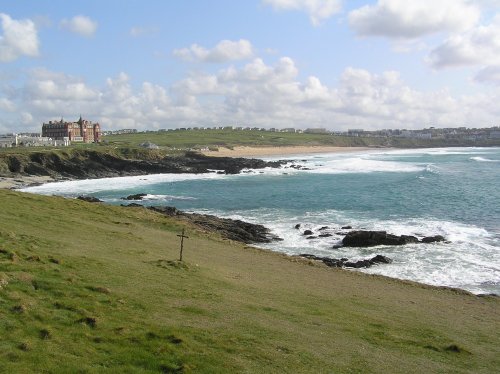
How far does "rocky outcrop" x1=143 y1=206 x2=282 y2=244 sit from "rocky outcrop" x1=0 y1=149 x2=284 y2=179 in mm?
59367

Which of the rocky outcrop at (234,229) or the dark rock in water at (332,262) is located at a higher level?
the rocky outcrop at (234,229)

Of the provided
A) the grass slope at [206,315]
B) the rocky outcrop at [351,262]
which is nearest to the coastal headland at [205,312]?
the grass slope at [206,315]

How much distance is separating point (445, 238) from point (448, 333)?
78.7 ft

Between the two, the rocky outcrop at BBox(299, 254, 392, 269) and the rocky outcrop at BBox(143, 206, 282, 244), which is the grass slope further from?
the rocky outcrop at BBox(143, 206, 282, 244)

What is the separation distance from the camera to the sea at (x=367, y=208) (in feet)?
109

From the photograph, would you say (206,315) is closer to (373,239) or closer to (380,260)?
(380,260)

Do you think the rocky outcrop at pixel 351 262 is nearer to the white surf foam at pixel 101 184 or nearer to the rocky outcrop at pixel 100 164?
the white surf foam at pixel 101 184

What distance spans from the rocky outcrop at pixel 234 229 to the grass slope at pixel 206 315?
11.4 meters

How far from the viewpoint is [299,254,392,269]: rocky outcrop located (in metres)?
32.5

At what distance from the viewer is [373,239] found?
38.6 meters

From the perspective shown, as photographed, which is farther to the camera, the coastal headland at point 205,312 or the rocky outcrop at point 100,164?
the rocky outcrop at point 100,164

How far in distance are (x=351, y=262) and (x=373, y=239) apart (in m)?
5.95

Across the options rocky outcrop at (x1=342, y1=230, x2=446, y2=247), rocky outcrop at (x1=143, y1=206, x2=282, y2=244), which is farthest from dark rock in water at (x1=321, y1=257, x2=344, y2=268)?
rocky outcrop at (x1=143, y1=206, x2=282, y2=244)

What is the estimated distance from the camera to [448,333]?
17844 mm
